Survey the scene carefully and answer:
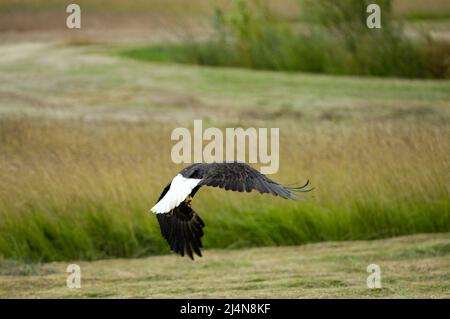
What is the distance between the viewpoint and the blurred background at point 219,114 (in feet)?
40.2

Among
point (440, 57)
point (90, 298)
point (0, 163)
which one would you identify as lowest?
point (90, 298)

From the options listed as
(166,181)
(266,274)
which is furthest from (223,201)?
(266,274)

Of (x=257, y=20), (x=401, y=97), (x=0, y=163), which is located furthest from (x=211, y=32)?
(x=0, y=163)

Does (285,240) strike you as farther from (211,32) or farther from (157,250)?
(211,32)

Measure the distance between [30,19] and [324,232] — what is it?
18.1 meters

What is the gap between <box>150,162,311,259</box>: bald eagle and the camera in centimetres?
853

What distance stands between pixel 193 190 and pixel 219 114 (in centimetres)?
1031

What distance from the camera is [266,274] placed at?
1076 cm

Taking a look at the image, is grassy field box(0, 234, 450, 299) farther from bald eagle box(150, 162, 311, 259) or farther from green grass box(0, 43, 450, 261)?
bald eagle box(150, 162, 311, 259)

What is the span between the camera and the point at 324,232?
12258 mm

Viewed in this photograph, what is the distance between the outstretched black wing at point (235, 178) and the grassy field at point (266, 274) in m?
1.38

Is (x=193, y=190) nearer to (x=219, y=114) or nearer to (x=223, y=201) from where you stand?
(x=223, y=201)

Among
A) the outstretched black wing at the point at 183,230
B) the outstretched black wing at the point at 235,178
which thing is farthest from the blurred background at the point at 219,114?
the outstretched black wing at the point at 235,178

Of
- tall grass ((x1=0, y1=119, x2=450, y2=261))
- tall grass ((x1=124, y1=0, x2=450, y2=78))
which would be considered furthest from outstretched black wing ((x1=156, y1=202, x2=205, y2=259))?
tall grass ((x1=124, y1=0, x2=450, y2=78))
